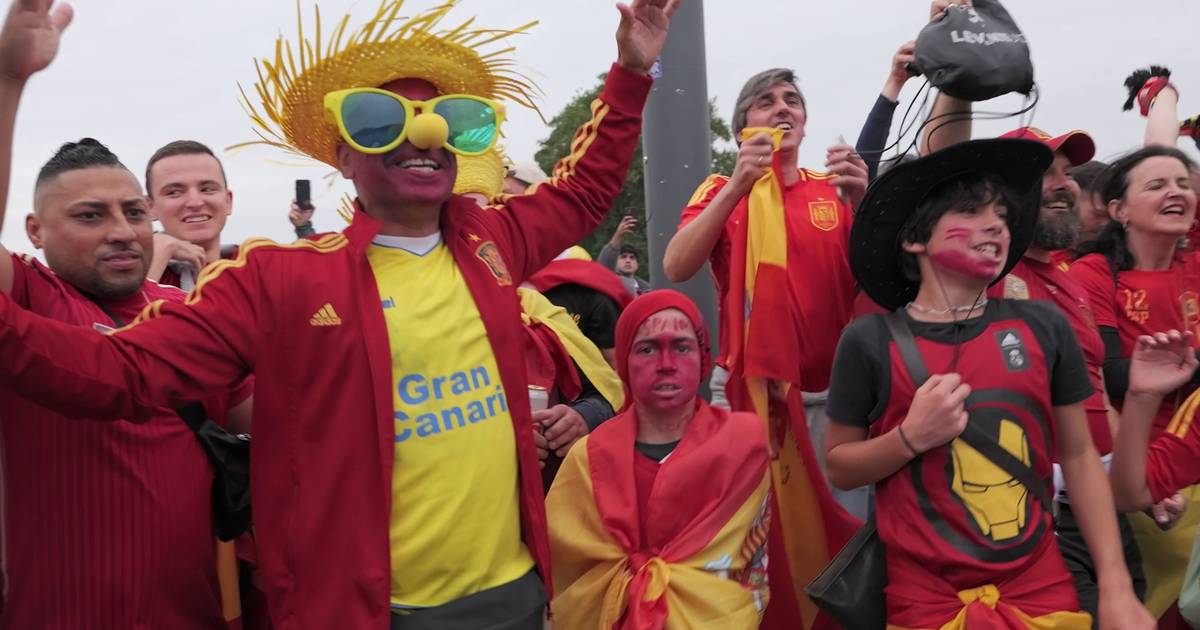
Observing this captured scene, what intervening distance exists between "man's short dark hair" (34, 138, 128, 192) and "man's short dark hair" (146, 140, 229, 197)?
113 cm

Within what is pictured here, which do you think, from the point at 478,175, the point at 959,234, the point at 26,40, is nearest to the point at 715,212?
the point at 478,175

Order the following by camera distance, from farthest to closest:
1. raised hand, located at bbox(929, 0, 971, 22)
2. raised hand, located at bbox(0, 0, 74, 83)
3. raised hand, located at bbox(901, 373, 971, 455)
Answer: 1. raised hand, located at bbox(929, 0, 971, 22)
2. raised hand, located at bbox(901, 373, 971, 455)
3. raised hand, located at bbox(0, 0, 74, 83)


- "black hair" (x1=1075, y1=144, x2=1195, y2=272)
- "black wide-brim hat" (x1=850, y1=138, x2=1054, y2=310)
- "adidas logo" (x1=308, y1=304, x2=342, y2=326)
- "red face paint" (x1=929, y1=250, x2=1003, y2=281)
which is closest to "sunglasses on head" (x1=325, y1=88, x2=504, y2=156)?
"adidas logo" (x1=308, y1=304, x2=342, y2=326)

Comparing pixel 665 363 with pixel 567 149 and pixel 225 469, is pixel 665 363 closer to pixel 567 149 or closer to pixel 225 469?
pixel 225 469

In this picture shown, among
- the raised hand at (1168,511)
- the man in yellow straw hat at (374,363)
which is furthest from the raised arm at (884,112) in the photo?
the man in yellow straw hat at (374,363)

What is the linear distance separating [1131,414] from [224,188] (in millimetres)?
3260

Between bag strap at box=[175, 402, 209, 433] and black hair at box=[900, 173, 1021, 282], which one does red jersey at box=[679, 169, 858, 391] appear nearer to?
black hair at box=[900, 173, 1021, 282]

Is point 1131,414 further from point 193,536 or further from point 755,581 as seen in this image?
point 193,536

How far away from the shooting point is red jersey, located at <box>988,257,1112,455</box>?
420 cm

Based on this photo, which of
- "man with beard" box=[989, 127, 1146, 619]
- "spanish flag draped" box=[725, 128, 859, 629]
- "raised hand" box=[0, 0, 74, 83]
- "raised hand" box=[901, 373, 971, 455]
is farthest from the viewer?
"spanish flag draped" box=[725, 128, 859, 629]

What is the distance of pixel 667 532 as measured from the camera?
13.0 feet

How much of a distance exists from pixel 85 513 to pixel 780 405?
2402 millimetres

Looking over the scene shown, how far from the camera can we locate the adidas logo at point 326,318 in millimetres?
2816

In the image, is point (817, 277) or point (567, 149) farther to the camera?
point (567, 149)
